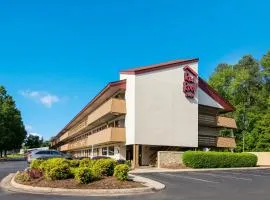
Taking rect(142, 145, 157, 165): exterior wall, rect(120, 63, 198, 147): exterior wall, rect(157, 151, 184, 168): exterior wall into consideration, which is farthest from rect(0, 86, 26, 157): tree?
rect(157, 151, 184, 168): exterior wall

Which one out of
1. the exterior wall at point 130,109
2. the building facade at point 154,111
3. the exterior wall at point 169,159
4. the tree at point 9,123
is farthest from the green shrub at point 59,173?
the tree at point 9,123

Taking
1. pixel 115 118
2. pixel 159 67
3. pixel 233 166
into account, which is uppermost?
pixel 159 67

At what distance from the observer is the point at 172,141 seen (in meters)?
44.1

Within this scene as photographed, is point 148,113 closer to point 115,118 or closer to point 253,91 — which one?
point 115,118

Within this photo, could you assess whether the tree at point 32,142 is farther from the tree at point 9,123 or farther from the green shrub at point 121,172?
the green shrub at point 121,172

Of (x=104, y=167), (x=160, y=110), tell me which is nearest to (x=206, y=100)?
(x=160, y=110)

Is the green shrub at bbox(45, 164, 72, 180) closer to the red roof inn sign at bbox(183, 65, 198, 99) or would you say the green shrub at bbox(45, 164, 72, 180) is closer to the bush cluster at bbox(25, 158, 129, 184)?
the bush cluster at bbox(25, 158, 129, 184)

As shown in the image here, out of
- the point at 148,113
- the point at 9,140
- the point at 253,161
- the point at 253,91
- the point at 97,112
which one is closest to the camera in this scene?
the point at 148,113

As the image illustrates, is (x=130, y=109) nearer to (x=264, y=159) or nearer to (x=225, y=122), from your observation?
(x=225, y=122)

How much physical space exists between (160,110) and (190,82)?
4.78 meters

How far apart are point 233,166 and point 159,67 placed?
439 inches

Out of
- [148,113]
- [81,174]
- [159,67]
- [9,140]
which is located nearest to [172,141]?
[148,113]

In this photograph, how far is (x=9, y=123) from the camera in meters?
85.1

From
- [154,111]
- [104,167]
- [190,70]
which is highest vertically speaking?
[190,70]
